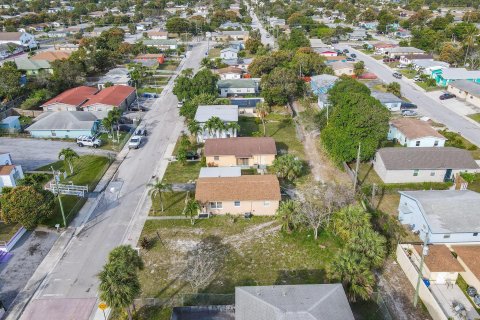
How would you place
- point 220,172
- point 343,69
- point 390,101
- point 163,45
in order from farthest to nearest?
point 163,45 → point 343,69 → point 390,101 → point 220,172

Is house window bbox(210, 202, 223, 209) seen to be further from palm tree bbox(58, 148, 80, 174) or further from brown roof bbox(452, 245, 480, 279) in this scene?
brown roof bbox(452, 245, 480, 279)

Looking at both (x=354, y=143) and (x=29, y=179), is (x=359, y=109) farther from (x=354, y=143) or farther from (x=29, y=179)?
(x=29, y=179)

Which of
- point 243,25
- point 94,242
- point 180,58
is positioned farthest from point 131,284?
point 243,25

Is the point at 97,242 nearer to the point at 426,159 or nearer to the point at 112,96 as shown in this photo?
the point at 426,159

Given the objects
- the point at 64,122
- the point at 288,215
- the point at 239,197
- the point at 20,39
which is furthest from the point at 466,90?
the point at 20,39

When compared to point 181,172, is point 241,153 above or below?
above
